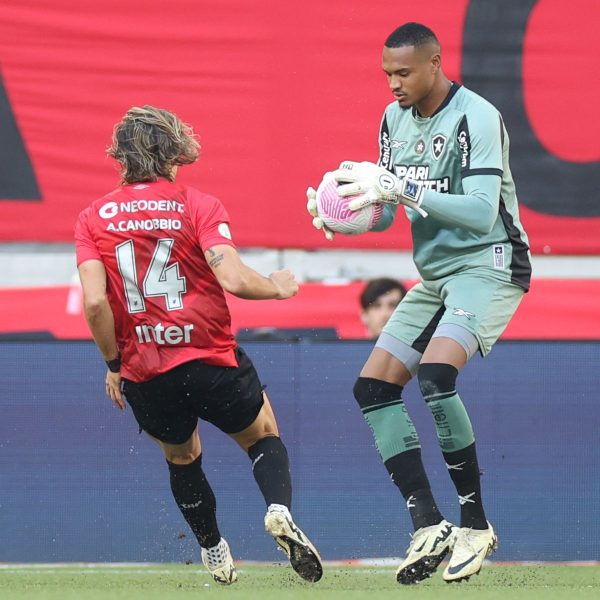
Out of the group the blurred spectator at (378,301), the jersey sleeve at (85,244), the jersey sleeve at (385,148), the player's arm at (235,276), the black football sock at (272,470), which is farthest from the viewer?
the blurred spectator at (378,301)

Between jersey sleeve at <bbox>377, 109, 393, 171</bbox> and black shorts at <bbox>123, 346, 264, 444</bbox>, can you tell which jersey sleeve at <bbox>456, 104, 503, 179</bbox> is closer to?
jersey sleeve at <bbox>377, 109, 393, 171</bbox>

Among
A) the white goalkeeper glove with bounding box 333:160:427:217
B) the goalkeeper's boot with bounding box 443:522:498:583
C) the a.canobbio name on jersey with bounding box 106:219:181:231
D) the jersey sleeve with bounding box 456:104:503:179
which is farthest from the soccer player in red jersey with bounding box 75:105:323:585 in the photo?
the jersey sleeve with bounding box 456:104:503:179

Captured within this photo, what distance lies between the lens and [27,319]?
764 centimetres

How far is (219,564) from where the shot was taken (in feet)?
19.0

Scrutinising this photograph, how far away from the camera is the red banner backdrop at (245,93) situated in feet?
25.4

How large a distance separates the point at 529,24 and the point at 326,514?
10.4 ft

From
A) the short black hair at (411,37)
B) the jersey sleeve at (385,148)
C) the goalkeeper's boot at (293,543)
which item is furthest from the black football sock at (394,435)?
the short black hair at (411,37)

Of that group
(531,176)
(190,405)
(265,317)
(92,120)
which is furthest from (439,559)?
(92,120)

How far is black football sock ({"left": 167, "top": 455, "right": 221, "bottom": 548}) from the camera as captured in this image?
5.78m

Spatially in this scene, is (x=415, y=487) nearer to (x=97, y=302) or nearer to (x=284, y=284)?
(x=284, y=284)

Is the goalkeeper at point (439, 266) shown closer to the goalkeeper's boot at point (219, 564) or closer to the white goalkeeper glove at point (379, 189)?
the white goalkeeper glove at point (379, 189)

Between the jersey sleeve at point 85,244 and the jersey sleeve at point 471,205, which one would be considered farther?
the jersey sleeve at point 85,244

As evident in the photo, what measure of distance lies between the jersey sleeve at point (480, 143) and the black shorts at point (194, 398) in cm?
126

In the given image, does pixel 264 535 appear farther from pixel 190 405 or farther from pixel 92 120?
pixel 92 120
